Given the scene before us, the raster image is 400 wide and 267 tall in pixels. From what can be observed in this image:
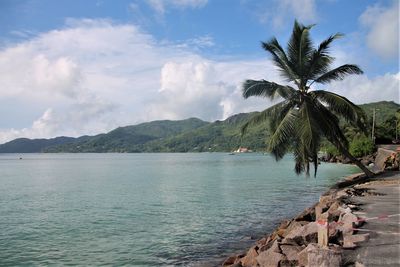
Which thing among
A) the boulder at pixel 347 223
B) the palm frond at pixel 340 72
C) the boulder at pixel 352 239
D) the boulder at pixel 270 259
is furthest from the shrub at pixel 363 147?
the boulder at pixel 270 259

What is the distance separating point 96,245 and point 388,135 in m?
87.1

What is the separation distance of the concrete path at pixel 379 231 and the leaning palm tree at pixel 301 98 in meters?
5.16

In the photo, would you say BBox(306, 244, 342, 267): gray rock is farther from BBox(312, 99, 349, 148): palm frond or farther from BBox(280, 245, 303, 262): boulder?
BBox(312, 99, 349, 148): palm frond

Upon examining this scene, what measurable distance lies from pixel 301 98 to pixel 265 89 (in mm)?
2143

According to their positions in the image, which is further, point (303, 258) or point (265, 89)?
point (265, 89)

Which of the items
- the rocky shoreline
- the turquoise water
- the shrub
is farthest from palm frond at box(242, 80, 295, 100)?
the shrub

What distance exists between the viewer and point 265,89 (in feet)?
A: 79.9

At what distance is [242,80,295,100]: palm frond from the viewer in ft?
78.4

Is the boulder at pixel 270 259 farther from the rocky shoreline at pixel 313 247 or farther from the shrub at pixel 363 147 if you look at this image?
the shrub at pixel 363 147

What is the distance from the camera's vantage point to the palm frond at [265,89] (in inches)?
941

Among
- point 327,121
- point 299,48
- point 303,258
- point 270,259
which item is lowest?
point 270,259

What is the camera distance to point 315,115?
76.0 ft

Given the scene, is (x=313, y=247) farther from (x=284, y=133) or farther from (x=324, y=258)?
(x=284, y=133)

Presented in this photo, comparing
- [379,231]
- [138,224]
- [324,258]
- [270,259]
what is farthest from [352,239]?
[138,224]
